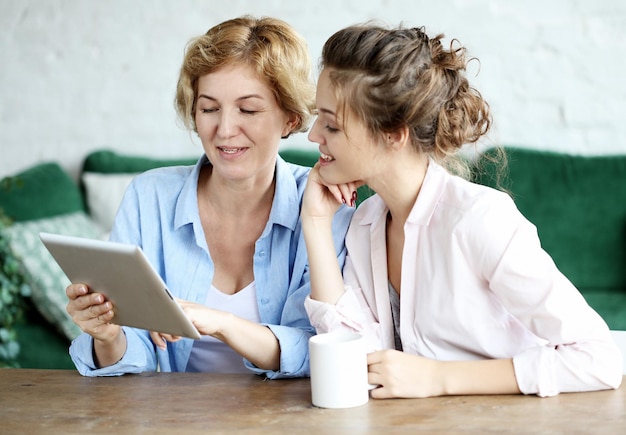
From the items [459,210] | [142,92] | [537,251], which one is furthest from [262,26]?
[142,92]

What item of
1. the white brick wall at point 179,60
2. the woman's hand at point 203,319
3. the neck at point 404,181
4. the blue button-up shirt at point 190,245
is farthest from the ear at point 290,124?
the white brick wall at point 179,60

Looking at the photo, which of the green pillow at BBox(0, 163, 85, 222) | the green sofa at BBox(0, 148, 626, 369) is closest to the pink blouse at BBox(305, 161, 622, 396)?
the green sofa at BBox(0, 148, 626, 369)

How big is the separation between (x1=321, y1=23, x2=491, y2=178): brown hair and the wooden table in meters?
0.47

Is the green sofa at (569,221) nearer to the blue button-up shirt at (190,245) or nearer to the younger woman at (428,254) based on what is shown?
the blue button-up shirt at (190,245)

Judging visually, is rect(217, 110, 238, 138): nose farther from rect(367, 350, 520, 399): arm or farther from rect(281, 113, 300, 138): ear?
rect(367, 350, 520, 399): arm

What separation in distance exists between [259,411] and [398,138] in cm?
54

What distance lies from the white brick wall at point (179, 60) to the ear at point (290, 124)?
5.79ft

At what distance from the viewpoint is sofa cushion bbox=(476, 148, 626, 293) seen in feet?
10.4

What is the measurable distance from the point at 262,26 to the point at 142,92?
2.10 m

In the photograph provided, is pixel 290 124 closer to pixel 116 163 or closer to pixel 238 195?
pixel 238 195

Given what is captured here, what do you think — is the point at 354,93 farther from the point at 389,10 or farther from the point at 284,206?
the point at 389,10

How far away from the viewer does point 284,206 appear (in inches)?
71.0

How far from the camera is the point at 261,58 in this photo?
1767mm

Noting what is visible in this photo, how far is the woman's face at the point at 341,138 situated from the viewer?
1.48 metres
